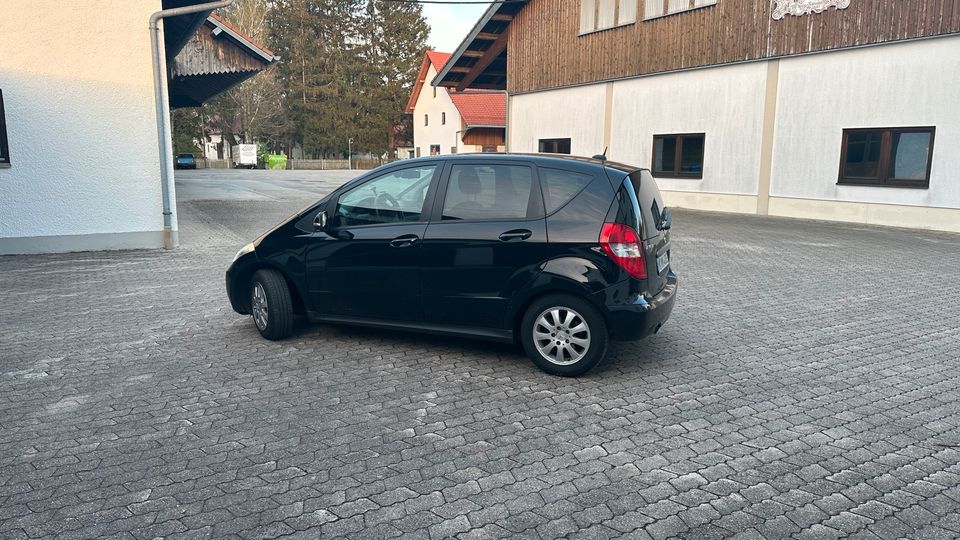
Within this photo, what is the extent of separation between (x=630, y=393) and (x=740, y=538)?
1892mm

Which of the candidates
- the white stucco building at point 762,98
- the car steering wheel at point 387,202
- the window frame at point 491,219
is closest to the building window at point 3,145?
the car steering wheel at point 387,202

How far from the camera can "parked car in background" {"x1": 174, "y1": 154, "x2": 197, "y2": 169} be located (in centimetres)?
5757

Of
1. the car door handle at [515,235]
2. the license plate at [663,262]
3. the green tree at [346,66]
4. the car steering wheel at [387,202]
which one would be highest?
the green tree at [346,66]

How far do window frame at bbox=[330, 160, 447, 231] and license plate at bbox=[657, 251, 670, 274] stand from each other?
1.88 metres

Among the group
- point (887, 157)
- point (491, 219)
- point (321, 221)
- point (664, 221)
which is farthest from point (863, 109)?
point (321, 221)

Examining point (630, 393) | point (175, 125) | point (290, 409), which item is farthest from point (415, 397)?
point (175, 125)

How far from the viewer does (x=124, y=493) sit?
3.48 metres

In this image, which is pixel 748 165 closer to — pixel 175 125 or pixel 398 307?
pixel 398 307

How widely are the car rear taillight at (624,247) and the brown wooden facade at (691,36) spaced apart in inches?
542

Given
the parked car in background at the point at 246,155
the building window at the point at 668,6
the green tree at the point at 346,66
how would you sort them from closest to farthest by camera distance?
the building window at the point at 668,6
the parked car in background at the point at 246,155
the green tree at the point at 346,66

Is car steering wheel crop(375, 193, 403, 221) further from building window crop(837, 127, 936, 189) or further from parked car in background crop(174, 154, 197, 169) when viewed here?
parked car in background crop(174, 154, 197, 169)

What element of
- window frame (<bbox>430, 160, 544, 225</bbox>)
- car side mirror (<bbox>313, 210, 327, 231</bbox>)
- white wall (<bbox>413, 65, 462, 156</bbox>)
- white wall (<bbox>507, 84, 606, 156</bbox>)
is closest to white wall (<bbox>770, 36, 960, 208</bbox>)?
white wall (<bbox>507, 84, 606, 156</bbox>)

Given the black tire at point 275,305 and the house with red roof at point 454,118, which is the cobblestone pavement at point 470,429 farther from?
the house with red roof at point 454,118

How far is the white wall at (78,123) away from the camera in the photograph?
10.4 metres
